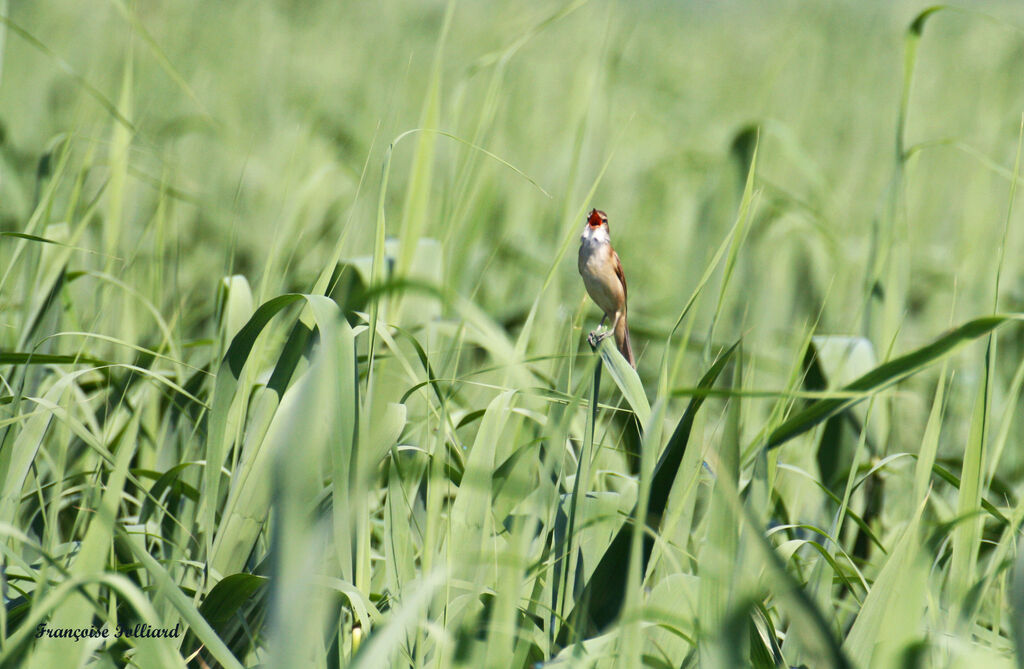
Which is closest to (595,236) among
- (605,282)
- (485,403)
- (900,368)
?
(605,282)

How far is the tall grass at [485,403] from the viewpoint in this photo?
29.8 inches

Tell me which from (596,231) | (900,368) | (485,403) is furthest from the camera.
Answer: (596,231)

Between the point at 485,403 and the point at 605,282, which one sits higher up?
the point at 605,282

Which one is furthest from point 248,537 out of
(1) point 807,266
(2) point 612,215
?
(2) point 612,215

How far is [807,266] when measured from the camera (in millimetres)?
2352

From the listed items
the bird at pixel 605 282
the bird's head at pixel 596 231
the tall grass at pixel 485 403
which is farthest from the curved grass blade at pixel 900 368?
the bird's head at pixel 596 231

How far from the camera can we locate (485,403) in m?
1.55

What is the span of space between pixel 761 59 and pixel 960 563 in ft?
15.8

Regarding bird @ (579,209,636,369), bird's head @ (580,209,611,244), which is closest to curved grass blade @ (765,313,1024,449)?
bird @ (579,209,636,369)

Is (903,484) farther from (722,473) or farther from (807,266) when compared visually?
(722,473)

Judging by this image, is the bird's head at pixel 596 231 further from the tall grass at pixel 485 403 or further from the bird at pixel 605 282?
the tall grass at pixel 485 403

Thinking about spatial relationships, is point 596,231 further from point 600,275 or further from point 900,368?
point 900,368

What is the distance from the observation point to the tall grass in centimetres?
76

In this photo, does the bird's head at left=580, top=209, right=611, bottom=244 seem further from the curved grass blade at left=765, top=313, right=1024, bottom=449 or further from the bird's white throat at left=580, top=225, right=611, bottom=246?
the curved grass blade at left=765, top=313, right=1024, bottom=449
